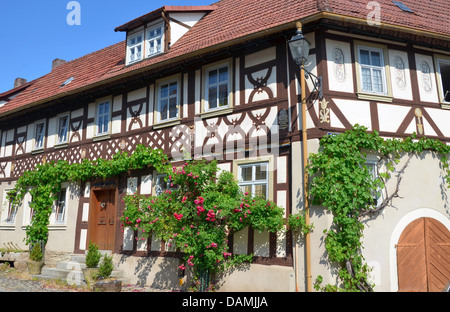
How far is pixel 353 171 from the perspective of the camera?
27.1 feet

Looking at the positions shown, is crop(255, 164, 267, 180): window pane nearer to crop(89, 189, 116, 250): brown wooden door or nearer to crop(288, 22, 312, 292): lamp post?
crop(288, 22, 312, 292): lamp post

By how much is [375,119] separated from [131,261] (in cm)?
716

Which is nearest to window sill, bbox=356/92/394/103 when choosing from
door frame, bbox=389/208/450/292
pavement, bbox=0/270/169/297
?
door frame, bbox=389/208/450/292

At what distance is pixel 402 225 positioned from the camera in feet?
28.6

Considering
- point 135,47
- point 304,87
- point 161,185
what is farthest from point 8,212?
point 304,87

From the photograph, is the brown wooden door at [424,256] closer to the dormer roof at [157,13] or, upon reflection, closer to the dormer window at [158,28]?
the dormer window at [158,28]

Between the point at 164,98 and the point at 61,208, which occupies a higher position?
the point at 164,98

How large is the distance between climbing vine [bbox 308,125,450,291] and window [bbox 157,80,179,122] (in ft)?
15.1

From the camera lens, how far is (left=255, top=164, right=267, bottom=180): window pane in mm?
9352

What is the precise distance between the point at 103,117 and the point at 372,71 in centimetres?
821

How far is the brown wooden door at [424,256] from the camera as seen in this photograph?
8547 mm

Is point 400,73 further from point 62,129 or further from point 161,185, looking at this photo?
point 62,129

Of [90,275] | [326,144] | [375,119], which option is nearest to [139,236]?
[90,275]

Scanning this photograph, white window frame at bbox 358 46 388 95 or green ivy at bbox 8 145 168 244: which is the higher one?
white window frame at bbox 358 46 388 95
